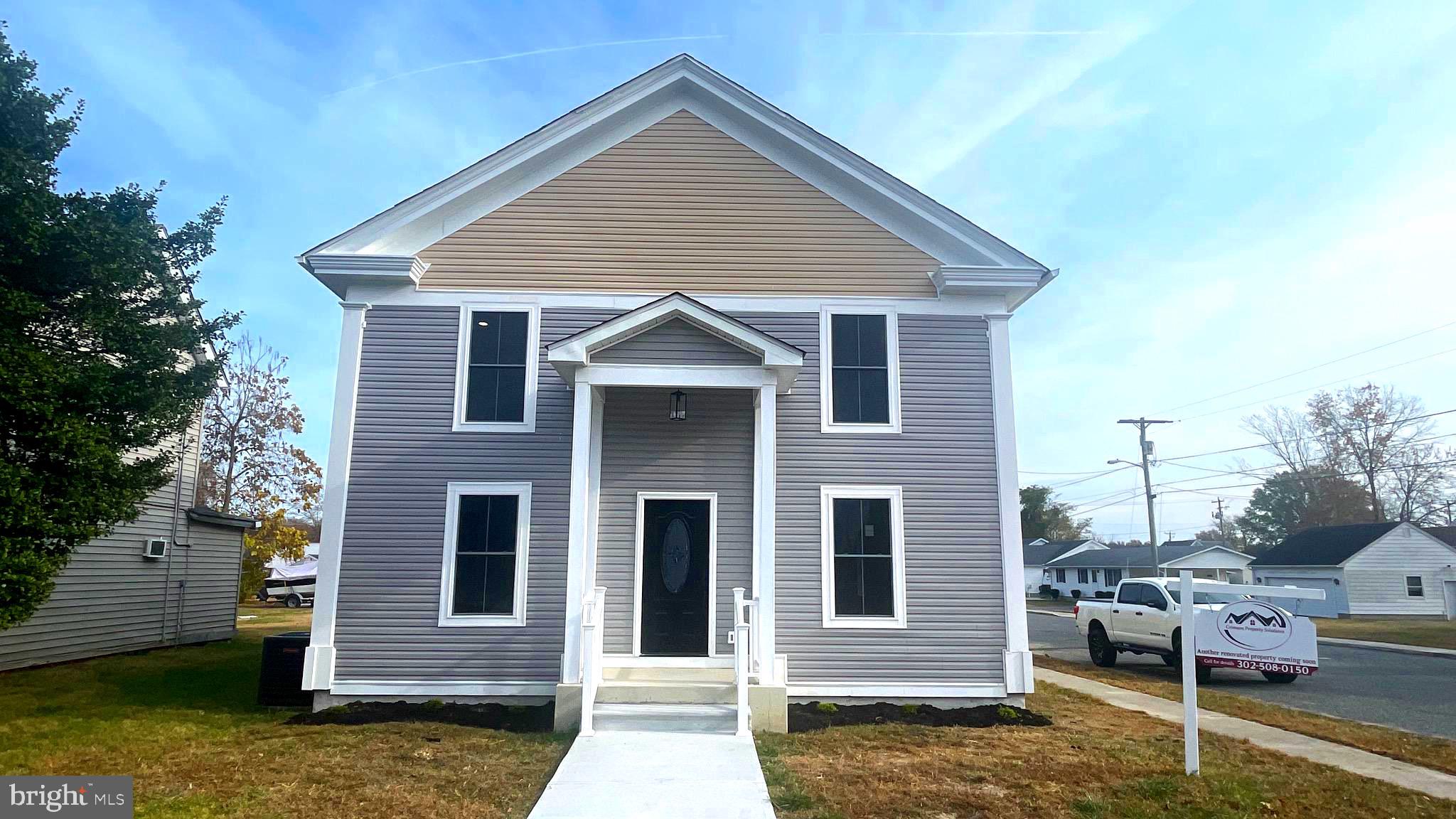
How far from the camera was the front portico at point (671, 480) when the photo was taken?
8.04 meters

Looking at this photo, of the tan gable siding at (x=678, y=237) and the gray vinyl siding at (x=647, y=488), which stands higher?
the tan gable siding at (x=678, y=237)

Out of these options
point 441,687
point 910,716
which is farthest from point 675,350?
point 910,716

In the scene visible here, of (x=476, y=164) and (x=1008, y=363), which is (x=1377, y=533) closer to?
(x=1008, y=363)

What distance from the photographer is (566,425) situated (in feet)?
29.8

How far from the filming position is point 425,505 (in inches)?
349

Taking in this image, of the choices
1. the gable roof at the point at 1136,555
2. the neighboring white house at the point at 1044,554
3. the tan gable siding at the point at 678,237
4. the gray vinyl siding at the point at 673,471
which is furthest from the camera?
the neighboring white house at the point at 1044,554

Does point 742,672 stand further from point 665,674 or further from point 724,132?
point 724,132

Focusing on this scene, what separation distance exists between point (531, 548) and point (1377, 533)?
37.4 meters

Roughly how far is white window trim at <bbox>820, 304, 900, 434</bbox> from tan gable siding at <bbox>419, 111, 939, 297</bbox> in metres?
0.26

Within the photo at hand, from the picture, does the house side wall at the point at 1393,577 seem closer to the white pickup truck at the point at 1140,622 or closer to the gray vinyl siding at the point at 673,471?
the white pickup truck at the point at 1140,622

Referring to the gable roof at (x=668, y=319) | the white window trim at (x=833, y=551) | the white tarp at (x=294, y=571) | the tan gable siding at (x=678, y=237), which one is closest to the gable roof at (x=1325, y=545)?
the white window trim at (x=833, y=551)

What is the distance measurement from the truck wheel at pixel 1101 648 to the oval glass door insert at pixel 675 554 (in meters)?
9.93

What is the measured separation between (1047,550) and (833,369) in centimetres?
5245

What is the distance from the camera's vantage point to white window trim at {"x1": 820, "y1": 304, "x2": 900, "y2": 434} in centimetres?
926
